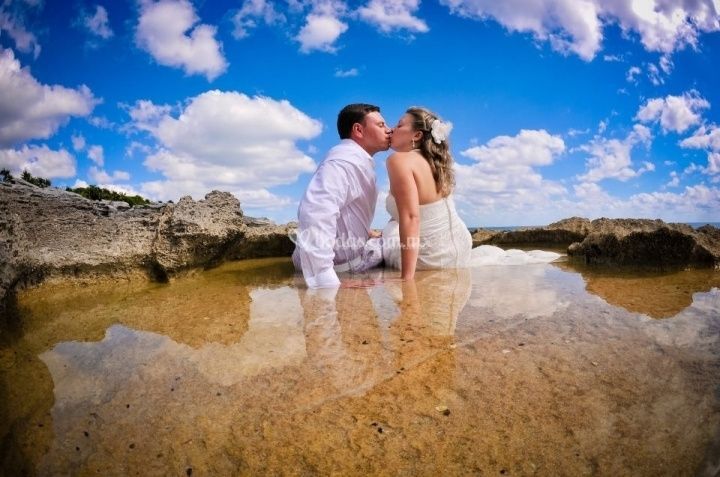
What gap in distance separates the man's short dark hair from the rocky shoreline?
7.03 ft

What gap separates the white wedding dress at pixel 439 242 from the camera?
5.36 m

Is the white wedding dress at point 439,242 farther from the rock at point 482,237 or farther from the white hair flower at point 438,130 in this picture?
the rock at point 482,237

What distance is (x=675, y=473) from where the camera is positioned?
124cm

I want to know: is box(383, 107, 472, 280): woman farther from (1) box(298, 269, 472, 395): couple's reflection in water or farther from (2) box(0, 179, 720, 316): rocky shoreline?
(2) box(0, 179, 720, 316): rocky shoreline

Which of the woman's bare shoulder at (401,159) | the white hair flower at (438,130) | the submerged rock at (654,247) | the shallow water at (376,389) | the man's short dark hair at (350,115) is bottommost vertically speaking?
the shallow water at (376,389)

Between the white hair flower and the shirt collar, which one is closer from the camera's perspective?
the shirt collar

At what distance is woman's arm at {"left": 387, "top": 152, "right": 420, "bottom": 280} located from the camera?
4.55m

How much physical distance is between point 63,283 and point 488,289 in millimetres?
4636

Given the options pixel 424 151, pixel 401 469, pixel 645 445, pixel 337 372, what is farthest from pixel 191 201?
pixel 645 445

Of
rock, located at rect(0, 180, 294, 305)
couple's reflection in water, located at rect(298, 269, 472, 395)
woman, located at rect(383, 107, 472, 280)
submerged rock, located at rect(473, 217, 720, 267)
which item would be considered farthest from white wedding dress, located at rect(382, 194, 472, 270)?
rock, located at rect(0, 180, 294, 305)

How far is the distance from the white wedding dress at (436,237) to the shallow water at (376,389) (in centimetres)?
212

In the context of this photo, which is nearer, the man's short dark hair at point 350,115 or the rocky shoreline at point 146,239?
the rocky shoreline at point 146,239

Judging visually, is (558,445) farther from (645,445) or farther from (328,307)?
(328,307)

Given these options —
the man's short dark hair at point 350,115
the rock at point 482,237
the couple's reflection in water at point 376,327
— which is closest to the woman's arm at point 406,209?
the couple's reflection in water at point 376,327
